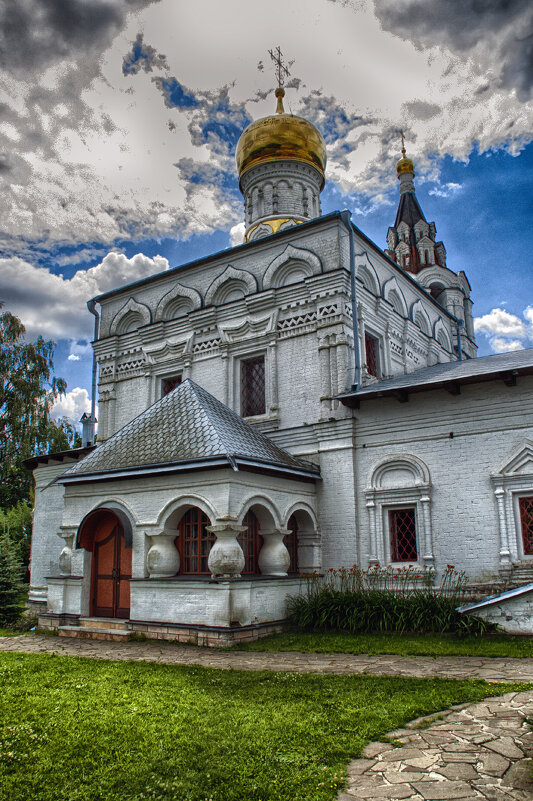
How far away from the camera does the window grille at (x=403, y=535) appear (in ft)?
35.3

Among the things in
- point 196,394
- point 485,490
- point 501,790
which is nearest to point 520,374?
point 485,490

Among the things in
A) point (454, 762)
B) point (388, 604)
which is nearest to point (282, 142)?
point (388, 604)

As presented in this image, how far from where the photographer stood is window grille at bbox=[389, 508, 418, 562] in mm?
10750

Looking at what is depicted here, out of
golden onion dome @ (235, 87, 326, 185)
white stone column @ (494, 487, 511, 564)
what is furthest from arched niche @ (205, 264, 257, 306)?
white stone column @ (494, 487, 511, 564)

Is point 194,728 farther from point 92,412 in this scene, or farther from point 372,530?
point 92,412

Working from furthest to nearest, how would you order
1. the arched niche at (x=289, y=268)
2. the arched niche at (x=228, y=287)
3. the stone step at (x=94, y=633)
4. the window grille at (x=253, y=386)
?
the arched niche at (x=228, y=287)
the window grille at (x=253, y=386)
the arched niche at (x=289, y=268)
the stone step at (x=94, y=633)

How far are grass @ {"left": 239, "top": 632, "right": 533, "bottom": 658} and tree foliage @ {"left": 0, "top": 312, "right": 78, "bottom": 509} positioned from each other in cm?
1770

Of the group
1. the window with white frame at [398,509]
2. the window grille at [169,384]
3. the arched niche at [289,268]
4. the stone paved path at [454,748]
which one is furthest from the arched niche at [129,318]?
the stone paved path at [454,748]

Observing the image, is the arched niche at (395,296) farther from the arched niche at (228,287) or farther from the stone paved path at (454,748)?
the stone paved path at (454,748)

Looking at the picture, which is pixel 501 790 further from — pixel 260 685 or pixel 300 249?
pixel 300 249

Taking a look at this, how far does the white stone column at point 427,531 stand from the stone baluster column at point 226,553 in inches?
131

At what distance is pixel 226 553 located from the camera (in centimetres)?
884

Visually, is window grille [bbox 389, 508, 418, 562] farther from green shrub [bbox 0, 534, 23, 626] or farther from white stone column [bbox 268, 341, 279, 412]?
green shrub [bbox 0, 534, 23, 626]

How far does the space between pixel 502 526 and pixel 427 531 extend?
→ 122 cm
